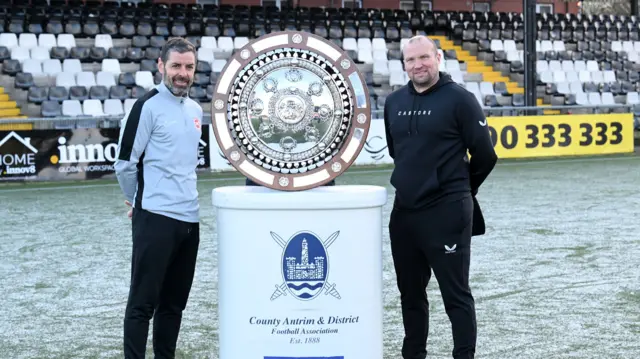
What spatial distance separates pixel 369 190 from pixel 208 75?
60.0 ft

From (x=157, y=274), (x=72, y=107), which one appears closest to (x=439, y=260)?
(x=157, y=274)

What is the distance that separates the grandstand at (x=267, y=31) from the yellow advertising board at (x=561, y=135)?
62 centimetres

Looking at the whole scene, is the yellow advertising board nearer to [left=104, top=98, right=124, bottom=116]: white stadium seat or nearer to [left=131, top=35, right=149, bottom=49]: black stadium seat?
[left=104, top=98, right=124, bottom=116]: white stadium seat

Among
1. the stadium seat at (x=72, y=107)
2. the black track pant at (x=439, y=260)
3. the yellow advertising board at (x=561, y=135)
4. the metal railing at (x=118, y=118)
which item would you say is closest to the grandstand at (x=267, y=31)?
the stadium seat at (x=72, y=107)

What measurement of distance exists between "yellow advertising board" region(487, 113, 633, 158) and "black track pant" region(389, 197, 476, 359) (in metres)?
14.7

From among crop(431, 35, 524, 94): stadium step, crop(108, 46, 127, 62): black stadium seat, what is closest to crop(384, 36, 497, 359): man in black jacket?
crop(108, 46, 127, 62): black stadium seat

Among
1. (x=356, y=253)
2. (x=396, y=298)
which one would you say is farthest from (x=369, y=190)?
(x=396, y=298)

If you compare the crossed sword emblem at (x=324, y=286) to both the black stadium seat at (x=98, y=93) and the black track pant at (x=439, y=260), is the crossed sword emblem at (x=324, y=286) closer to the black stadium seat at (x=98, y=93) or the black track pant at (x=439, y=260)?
the black track pant at (x=439, y=260)

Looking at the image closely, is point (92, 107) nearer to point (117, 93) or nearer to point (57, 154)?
point (117, 93)

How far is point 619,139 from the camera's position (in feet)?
68.7

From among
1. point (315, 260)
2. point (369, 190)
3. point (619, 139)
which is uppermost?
point (369, 190)

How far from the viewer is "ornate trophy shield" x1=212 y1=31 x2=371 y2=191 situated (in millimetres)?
3779

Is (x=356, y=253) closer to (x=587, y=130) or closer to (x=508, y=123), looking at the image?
(x=508, y=123)

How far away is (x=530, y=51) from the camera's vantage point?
73.2ft
